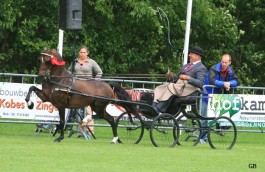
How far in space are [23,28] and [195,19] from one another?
5666mm

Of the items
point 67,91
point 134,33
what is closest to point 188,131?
point 67,91

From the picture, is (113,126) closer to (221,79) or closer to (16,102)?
(16,102)

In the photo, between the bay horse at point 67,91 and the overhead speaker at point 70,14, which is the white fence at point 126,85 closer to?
the overhead speaker at point 70,14

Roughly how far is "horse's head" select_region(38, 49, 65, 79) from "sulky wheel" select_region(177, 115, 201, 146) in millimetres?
2603

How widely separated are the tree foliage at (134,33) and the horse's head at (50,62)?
11.1 metres

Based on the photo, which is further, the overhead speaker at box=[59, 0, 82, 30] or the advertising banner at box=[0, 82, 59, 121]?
the advertising banner at box=[0, 82, 59, 121]

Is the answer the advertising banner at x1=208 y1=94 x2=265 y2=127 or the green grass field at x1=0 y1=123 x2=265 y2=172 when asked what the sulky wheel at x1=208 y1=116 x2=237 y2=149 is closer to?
the green grass field at x1=0 y1=123 x2=265 y2=172

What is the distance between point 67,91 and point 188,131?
2.56 meters

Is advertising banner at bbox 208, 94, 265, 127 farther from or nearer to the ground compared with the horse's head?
nearer to the ground

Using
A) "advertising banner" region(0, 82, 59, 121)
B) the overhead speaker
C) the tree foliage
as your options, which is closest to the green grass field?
"advertising banner" region(0, 82, 59, 121)

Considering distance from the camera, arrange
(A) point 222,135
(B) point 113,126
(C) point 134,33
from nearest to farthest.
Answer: (A) point 222,135 < (B) point 113,126 < (C) point 134,33

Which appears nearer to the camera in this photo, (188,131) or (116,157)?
(116,157)

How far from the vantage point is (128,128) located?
22.7 metres

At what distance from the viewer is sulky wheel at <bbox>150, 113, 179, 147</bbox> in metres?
20.3
